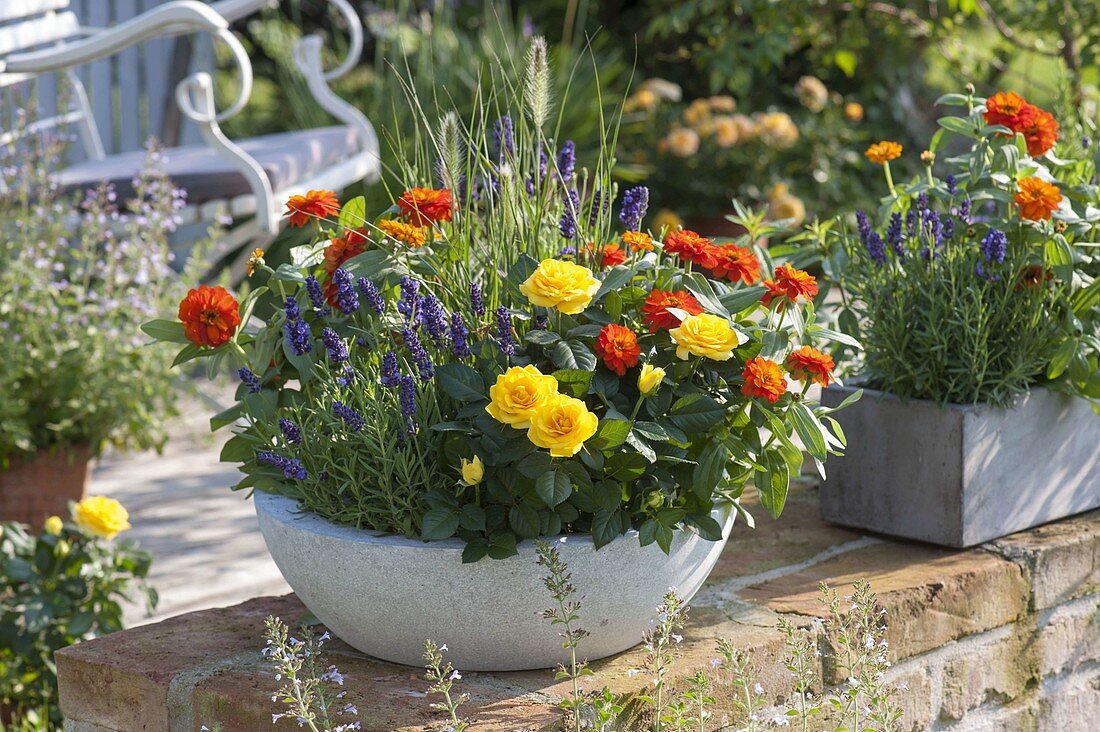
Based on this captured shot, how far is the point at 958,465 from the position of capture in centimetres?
171

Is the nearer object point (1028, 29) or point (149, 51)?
point (1028, 29)

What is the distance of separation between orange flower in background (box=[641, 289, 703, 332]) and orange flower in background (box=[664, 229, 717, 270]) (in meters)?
0.06

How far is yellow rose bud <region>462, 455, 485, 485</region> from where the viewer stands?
132cm

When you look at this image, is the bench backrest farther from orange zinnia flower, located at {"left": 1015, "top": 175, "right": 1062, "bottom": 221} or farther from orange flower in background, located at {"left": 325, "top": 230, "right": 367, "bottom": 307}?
orange zinnia flower, located at {"left": 1015, "top": 175, "right": 1062, "bottom": 221}

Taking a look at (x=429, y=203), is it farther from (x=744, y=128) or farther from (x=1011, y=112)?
(x=744, y=128)

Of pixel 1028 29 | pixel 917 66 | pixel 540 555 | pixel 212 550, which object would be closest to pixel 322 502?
pixel 540 555

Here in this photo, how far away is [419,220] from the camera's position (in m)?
1.52

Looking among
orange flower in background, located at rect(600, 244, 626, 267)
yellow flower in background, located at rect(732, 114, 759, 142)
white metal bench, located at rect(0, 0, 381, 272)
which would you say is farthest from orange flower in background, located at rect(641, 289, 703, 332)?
yellow flower in background, located at rect(732, 114, 759, 142)

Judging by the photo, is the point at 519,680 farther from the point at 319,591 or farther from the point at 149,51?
the point at 149,51

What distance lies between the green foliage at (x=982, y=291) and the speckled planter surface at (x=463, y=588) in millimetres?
458

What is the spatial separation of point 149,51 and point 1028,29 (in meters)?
3.03

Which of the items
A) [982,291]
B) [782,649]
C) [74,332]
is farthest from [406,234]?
[74,332]

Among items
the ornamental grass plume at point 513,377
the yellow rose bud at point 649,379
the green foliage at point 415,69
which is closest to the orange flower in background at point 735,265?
the ornamental grass plume at point 513,377

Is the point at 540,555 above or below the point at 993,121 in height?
below
